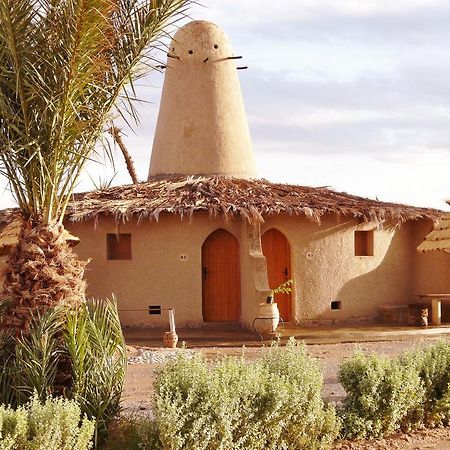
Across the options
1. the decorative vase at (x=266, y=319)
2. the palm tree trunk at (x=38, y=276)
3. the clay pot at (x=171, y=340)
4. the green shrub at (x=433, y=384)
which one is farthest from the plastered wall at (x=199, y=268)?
the palm tree trunk at (x=38, y=276)

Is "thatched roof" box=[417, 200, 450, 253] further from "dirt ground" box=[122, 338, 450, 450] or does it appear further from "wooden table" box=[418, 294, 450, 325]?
"dirt ground" box=[122, 338, 450, 450]

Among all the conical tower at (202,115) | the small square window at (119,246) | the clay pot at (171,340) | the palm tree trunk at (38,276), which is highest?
the conical tower at (202,115)

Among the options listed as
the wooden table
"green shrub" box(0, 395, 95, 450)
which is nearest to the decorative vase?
the wooden table

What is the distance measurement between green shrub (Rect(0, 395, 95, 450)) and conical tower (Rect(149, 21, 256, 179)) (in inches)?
511

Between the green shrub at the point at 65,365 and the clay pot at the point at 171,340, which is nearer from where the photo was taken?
the green shrub at the point at 65,365

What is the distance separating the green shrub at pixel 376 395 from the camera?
310 inches

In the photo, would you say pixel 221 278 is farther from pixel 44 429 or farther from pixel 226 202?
pixel 44 429

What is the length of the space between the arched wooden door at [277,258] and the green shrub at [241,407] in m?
10.1

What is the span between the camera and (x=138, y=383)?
1109 centimetres

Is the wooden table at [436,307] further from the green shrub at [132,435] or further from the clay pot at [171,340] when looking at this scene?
the green shrub at [132,435]

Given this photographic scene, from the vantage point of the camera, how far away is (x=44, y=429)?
5.97 metres

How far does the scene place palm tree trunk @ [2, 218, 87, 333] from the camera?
745cm

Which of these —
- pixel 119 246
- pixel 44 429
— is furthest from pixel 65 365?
pixel 119 246

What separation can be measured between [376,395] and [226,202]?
8.68 metres
